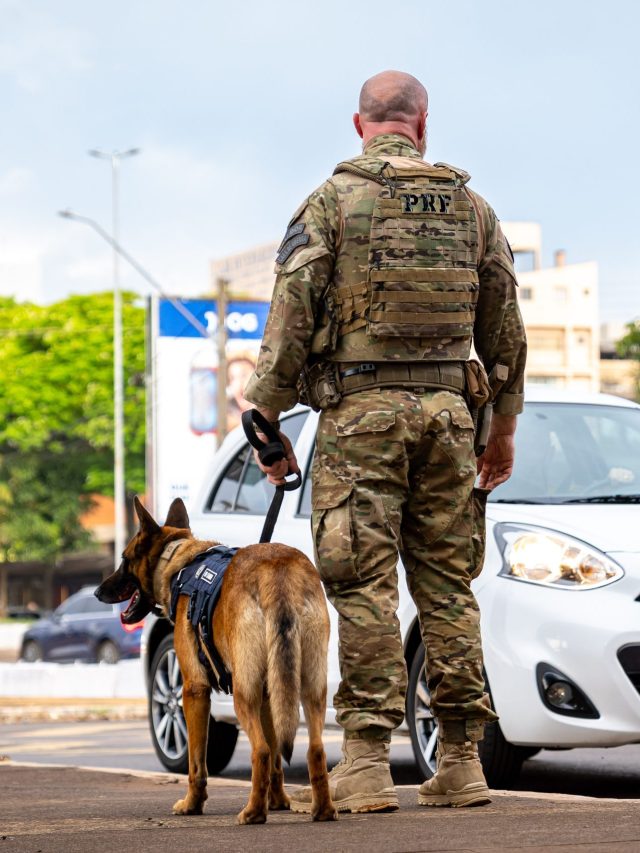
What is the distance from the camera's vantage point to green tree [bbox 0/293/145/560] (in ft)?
184

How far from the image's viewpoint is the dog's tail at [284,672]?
473 cm

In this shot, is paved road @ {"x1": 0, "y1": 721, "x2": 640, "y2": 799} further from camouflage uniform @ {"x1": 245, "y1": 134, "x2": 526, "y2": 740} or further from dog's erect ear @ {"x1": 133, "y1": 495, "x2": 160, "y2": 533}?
dog's erect ear @ {"x1": 133, "y1": 495, "x2": 160, "y2": 533}

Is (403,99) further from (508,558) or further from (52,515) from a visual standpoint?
(52,515)

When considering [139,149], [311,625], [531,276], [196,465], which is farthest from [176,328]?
[531,276]

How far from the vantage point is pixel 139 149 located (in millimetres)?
49406

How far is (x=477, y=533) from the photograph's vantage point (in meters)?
5.29

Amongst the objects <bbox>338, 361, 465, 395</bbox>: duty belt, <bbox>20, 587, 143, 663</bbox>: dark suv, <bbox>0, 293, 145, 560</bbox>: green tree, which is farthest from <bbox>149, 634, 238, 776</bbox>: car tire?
<bbox>0, 293, 145, 560</bbox>: green tree

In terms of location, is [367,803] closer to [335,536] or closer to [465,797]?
[465,797]

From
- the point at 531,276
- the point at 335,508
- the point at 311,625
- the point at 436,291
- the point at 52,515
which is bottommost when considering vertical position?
the point at 52,515

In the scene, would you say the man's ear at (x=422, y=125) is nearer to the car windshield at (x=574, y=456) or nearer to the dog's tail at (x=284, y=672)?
the dog's tail at (x=284, y=672)

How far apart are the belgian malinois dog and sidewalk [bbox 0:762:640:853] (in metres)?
0.14

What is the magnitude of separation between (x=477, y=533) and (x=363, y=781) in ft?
2.89

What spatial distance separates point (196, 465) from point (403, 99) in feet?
91.5

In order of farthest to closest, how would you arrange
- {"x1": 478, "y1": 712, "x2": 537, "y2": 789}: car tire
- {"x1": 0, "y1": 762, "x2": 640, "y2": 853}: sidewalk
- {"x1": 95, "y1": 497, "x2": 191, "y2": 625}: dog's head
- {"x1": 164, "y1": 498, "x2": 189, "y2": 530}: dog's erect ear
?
1. {"x1": 478, "y1": 712, "x2": 537, "y2": 789}: car tire
2. {"x1": 164, "y1": 498, "x2": 189, "y2": 530}: dog's erect ear
3. {"x1": 95, "y1": 497, "x2": 191, "y2": 625}: dog's head
4. {"x1": 0, "y1": 762, "x2": 640, "y2": 853}: sidewalk
